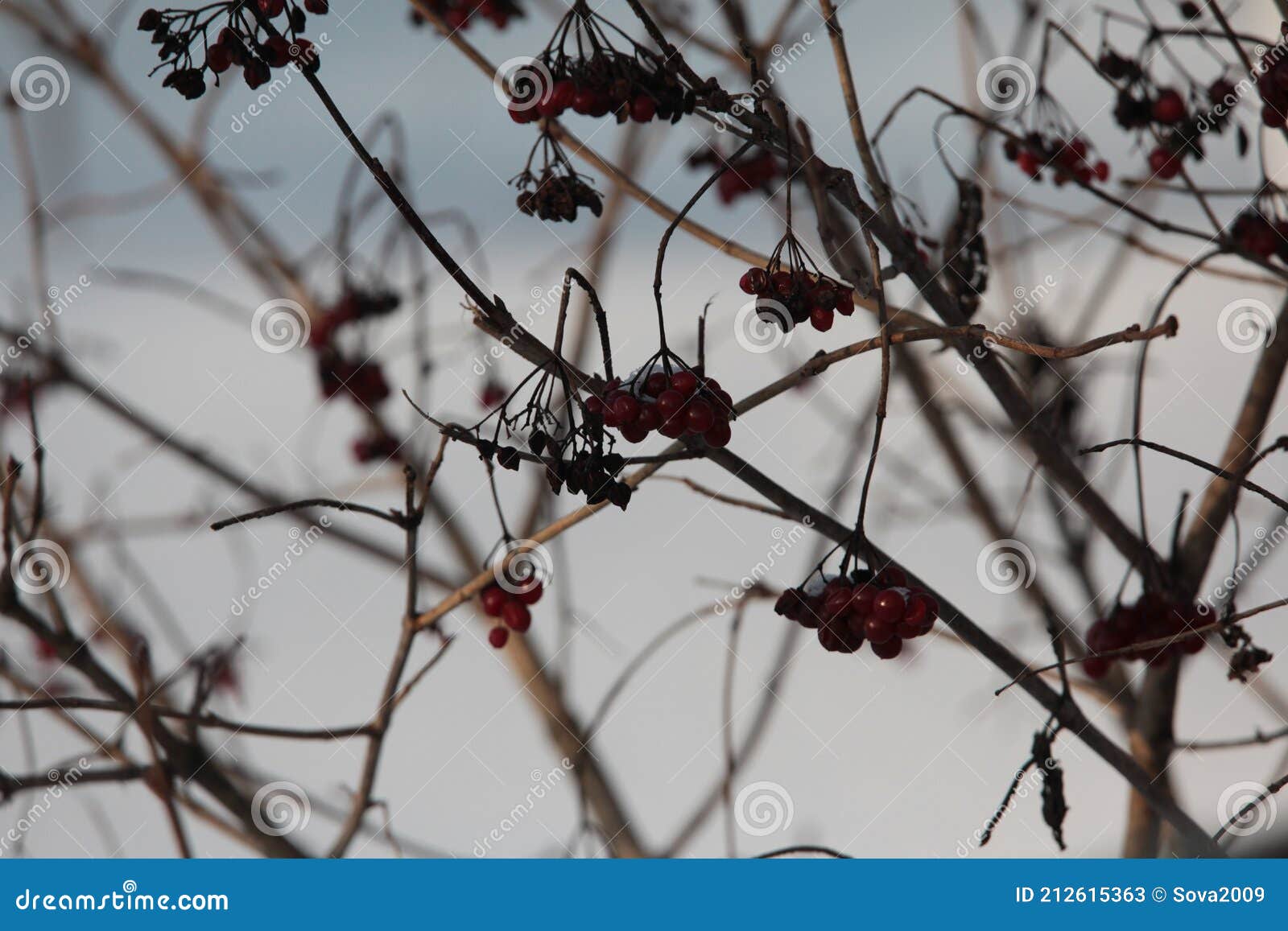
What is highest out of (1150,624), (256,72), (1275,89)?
(1275,89)

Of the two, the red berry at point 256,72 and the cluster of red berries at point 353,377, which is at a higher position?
the cluster of red berries at point 353,377

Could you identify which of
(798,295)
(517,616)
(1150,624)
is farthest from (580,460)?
(1150,624)

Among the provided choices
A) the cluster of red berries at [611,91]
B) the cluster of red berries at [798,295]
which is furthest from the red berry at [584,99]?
the cluster of red berries at [798,295]

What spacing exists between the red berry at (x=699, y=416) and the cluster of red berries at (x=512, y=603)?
30 centimetres

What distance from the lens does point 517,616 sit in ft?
2.94

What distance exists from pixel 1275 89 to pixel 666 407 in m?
0.56

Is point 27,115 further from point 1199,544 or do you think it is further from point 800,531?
point 1199,544

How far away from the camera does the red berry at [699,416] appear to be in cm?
66

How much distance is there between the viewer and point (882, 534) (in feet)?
5.07

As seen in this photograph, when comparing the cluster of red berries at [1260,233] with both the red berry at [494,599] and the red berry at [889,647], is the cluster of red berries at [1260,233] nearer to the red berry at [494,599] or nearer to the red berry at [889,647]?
the red berry at [889,647]

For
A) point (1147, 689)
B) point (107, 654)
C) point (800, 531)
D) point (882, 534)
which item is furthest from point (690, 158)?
point (107, 654)

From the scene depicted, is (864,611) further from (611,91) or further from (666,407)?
(611,91)

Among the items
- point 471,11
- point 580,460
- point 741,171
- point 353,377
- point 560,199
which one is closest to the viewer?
point 580,460

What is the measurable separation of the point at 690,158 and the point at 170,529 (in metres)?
0.76
